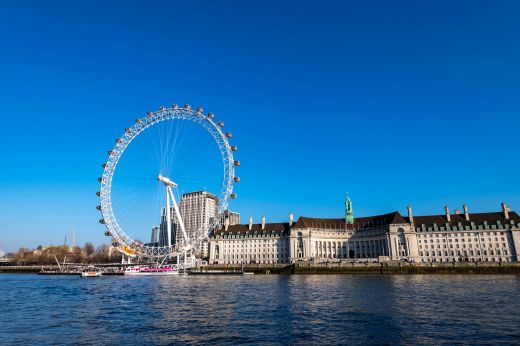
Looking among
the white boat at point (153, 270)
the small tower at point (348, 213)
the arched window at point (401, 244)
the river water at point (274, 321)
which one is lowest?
the river water at point (274, 321)

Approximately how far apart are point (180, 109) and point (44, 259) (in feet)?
443

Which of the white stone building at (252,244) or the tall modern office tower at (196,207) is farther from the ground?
the tall modern office tower at (196,207)

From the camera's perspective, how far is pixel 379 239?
123062 mm

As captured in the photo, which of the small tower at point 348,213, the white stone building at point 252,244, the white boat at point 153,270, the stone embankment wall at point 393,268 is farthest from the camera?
the small tower at point 348,213

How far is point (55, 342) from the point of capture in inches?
737

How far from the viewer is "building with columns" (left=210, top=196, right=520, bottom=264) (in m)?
105

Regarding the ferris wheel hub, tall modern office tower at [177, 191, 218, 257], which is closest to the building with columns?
tall modern office tower at [177, 191, 218, 257]

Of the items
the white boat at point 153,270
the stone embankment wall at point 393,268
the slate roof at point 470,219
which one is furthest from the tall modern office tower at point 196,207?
Answer: the slate roof at point 470,219

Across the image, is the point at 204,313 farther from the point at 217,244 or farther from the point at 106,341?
the point at 217,244

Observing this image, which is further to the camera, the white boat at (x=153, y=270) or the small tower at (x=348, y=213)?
the small tower at (x=348, y=213)

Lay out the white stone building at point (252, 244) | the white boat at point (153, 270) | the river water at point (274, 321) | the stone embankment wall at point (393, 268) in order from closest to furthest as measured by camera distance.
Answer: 1. the river water at point (274, 321)
2. the stone embankment wall at point (393, 268)
3. the white boat at point (153, 270)
4. the white stone building at point (252, 244)

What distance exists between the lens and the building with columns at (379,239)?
345 feet

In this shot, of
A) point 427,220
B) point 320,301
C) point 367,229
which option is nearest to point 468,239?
point 427,220

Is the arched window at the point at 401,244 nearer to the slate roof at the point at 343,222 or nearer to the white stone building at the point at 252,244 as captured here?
the slate roof at the point at 343,222
